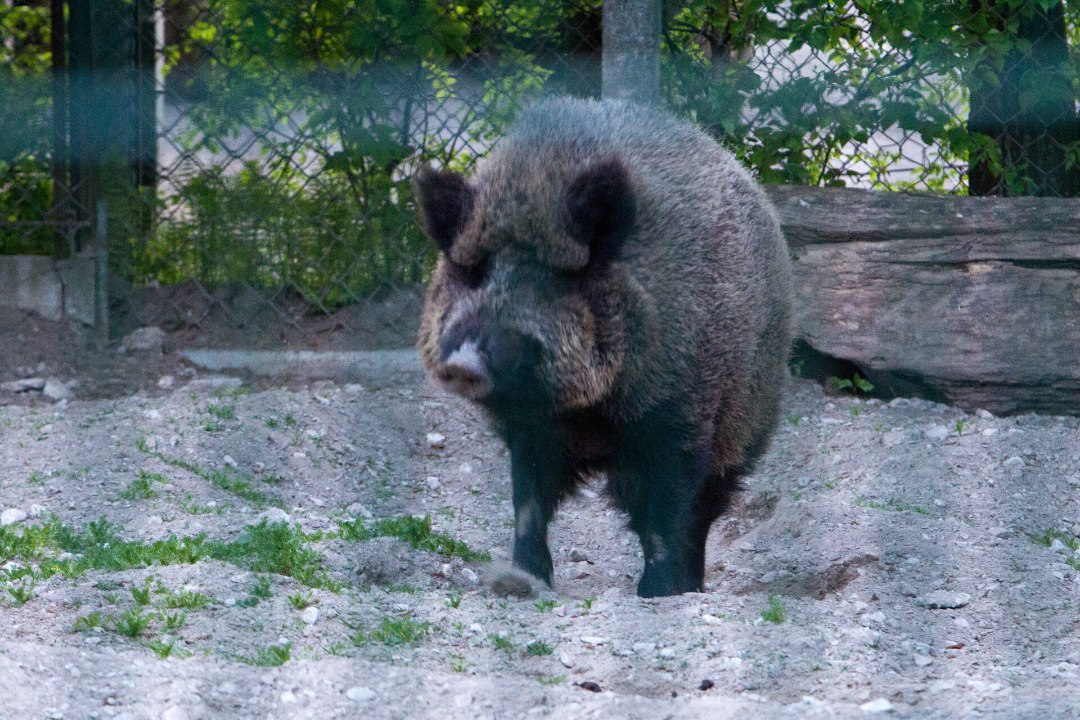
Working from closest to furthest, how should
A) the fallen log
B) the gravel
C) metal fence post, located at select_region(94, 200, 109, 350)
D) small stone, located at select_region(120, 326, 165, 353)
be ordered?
the gravel → the fallen log → metal fence post, located at select_region(94, 200, 109, 350) → small stone, located at select_region(120, 326, 165, 353)

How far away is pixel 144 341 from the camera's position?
7.34 meters

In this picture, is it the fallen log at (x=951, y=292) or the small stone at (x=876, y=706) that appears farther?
the fallen log at (x=951, y=292)

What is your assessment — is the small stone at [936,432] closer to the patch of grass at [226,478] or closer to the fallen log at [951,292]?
the fallen log at [951,292]

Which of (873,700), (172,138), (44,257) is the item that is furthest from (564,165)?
(44,257)

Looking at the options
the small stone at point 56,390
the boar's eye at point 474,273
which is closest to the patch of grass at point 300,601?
the boar's eye at point 474,273

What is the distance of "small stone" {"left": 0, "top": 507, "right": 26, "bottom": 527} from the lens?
176 inches

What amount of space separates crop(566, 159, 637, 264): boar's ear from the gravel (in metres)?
1.13

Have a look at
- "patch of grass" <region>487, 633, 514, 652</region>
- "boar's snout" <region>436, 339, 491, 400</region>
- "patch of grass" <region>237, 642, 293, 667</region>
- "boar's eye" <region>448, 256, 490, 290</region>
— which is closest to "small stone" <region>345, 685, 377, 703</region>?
"patch of grass" <region>237, 642, 293, 667</region>

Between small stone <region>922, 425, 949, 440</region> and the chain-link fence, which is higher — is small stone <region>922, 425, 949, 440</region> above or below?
below

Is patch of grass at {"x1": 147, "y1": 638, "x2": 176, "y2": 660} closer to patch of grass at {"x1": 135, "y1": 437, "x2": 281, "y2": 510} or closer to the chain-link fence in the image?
patch of grass at {"x1": 135, "y1": 437, "x2": 281, "y2": 510}

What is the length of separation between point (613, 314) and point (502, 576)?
3.10 ft

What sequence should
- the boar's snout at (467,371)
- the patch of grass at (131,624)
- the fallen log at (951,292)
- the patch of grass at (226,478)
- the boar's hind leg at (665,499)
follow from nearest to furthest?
the patch of grass at (131,624) < the boar's snout at (467,371) < the boar's hind leg at (665,499) < the patch of grass at (226,478) < the fallen log at (951,292)

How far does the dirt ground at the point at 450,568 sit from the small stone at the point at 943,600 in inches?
0.5

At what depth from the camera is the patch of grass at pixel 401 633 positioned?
3.34 m
